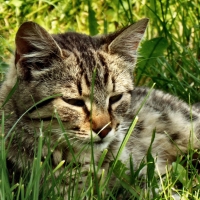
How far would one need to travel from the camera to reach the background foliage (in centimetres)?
389

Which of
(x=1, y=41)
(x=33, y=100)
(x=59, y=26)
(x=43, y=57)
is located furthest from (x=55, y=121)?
(x=59, y=26)

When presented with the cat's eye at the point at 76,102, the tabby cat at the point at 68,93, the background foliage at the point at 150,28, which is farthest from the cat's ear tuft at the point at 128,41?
the background foliage at the point at 150,28

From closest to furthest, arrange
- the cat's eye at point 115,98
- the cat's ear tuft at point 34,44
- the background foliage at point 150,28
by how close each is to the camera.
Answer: the cat's ear tuft at point 34,44 → the cat's eye at point 115,98 → the background foliage at point 150,28

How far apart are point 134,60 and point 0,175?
45.9 inches

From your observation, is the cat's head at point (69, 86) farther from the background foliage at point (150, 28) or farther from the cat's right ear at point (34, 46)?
the background foliage at point (150, 28)

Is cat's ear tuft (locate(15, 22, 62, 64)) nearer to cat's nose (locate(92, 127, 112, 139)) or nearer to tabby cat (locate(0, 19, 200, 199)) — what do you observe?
tabby cat (locate(0, 19, 200, 199))

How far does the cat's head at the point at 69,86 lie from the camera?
2748 millimetres

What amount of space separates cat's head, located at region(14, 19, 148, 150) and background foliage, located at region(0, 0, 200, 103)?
0.72 m

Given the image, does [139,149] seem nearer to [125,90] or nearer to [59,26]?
[125,90]

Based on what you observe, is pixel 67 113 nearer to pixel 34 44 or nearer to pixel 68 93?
pixel 68 93

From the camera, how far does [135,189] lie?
2658 mm

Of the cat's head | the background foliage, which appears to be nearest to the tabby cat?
the cat's head

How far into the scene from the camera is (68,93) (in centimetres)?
277

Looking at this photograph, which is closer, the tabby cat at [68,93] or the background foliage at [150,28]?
the tabby cat at [68,93]
